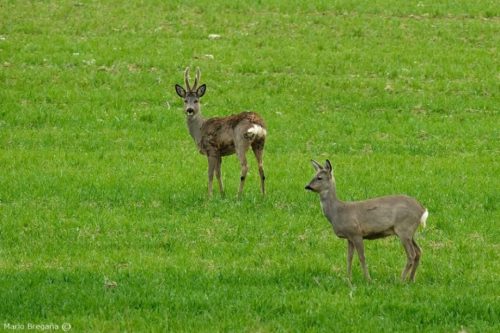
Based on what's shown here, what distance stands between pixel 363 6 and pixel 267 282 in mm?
20907

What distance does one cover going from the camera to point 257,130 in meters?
15.5

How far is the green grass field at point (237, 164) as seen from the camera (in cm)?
1071

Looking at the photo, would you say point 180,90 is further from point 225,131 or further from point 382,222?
point 382,222

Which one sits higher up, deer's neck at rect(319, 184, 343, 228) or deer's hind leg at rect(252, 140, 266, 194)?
deer's neck at rect(319, 184, 343, 228)

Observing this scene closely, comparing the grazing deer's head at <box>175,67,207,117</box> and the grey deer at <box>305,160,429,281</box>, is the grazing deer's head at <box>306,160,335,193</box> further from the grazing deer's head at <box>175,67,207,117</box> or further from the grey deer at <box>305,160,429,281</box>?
the grazing deer's head at <box>175,67,207,117</box>

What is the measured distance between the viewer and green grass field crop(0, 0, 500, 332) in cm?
1071

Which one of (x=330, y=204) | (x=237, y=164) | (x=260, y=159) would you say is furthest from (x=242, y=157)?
(x=330, y=204)

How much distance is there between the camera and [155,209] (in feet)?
49.1

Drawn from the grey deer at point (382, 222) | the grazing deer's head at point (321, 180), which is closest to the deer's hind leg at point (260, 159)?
the grazing deer's head at point (321, 180)

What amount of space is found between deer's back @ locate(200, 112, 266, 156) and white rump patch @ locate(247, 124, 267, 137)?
45 mm

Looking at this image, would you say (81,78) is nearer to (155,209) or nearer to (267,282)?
(155,209)

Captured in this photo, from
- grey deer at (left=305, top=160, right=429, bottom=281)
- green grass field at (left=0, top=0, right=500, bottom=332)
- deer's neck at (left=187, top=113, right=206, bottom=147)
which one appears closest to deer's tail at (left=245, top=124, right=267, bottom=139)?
green grass field at (left=0, top=0, right=500, bottom=332)

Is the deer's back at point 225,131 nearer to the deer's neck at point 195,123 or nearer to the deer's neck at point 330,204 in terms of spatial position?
the deer's neck at point 195,123

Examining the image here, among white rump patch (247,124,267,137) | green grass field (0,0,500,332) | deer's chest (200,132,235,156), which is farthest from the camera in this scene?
deer's chest (200,132,235,156)
